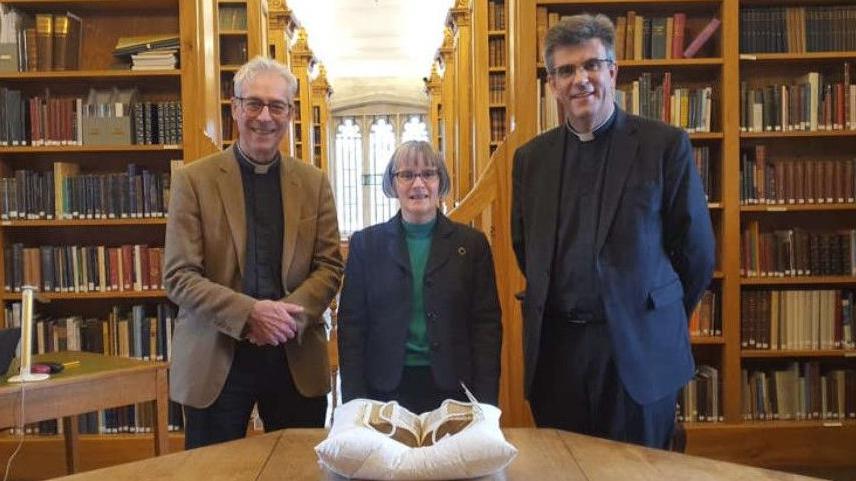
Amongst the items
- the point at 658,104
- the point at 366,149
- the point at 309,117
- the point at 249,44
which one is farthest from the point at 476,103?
the point at 366,149

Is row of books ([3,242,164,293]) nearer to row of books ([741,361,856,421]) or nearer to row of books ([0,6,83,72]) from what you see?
row of books ([0,6,83,72])

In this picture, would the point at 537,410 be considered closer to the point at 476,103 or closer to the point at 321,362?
the point at 321,362

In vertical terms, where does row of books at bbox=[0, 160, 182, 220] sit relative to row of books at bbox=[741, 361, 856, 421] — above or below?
above

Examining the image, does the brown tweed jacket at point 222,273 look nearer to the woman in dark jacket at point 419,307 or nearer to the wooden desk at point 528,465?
the woman in dark jacket at point 419,307

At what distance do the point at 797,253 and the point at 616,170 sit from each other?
234cm

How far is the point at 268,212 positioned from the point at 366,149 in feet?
43.7

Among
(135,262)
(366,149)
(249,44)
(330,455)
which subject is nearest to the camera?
(330,455)

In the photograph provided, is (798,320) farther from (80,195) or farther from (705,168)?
(80,195)

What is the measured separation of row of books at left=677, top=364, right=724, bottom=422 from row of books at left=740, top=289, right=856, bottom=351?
23cm

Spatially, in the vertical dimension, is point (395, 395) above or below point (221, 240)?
below

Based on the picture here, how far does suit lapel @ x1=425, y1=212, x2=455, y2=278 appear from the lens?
207 centimetres

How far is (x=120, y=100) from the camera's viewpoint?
378 cm

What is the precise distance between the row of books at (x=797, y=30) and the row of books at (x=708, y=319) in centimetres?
122

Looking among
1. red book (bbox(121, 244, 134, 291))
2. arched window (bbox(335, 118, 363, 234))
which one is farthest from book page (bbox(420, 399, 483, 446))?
arched window (bbox(335, 118, 363, 234))
